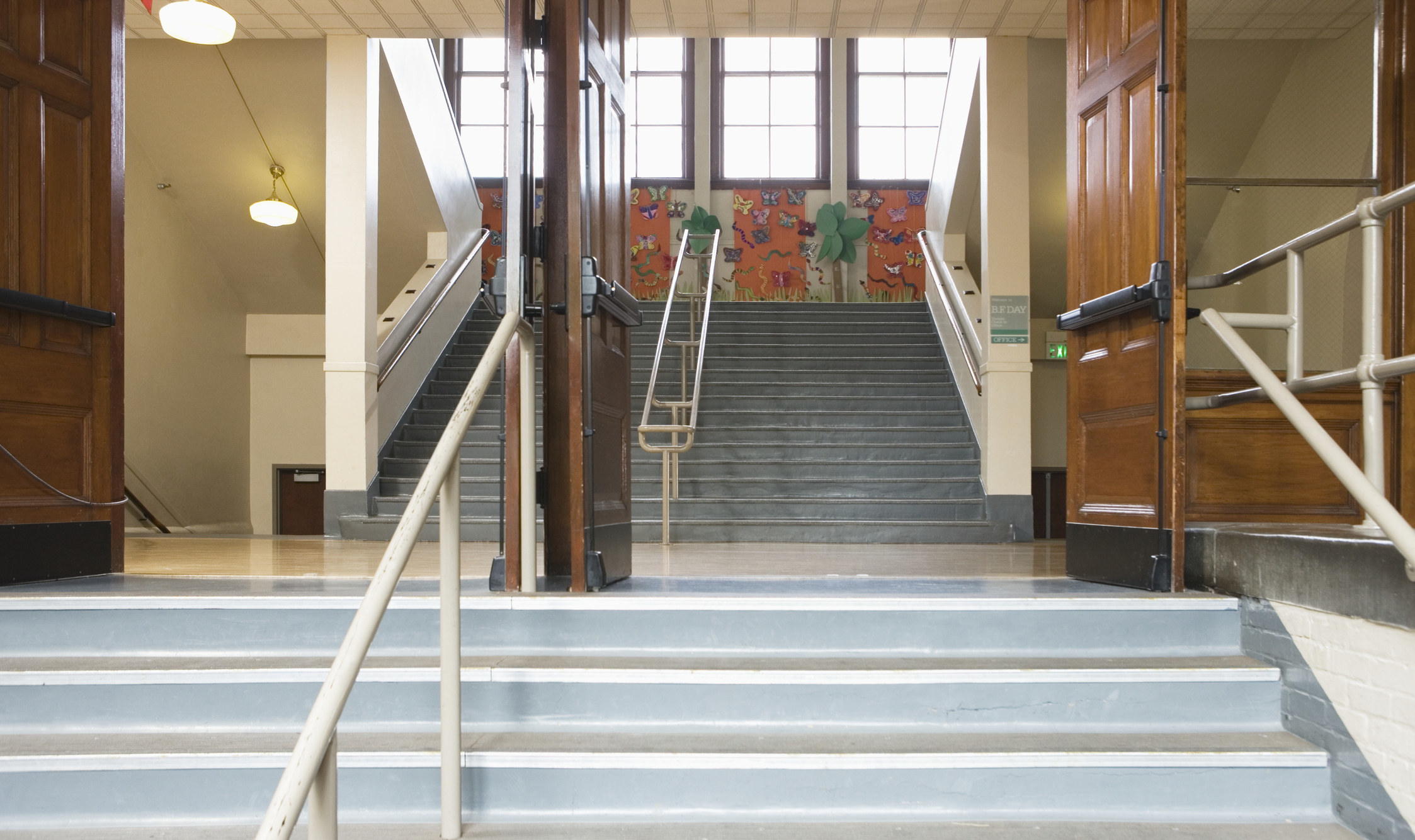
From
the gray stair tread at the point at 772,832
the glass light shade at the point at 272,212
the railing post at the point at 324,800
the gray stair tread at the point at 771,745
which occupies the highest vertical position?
the glass light shade at the point at 272,212

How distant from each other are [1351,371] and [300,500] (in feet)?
31.0

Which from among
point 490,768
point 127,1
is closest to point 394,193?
point 127,1

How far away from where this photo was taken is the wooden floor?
12.6 feet

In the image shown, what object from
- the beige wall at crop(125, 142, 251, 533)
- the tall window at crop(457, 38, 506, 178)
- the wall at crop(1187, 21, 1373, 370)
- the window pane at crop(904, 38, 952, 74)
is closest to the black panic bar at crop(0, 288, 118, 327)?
the beige wall at crop(125, 142, 251, 533)

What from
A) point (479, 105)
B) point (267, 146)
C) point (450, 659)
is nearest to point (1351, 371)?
point (450, 659)

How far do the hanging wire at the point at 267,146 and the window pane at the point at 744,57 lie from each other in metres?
5.79

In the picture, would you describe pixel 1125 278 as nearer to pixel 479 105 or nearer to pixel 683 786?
pixel 683 786

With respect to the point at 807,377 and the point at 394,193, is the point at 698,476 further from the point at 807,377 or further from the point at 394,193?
the point at 394,193

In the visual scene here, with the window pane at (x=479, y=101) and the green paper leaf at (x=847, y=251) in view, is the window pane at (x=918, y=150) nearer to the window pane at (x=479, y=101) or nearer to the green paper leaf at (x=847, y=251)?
the green paper leaf at (x=847, y=251)

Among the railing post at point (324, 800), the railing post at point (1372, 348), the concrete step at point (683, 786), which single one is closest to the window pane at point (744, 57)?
the railing post at point (1372, 348)

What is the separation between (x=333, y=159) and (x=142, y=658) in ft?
15.1

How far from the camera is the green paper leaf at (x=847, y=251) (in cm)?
1154

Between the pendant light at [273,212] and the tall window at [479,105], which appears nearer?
the pendant light at [273,212]

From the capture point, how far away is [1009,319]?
6613 millimetres
